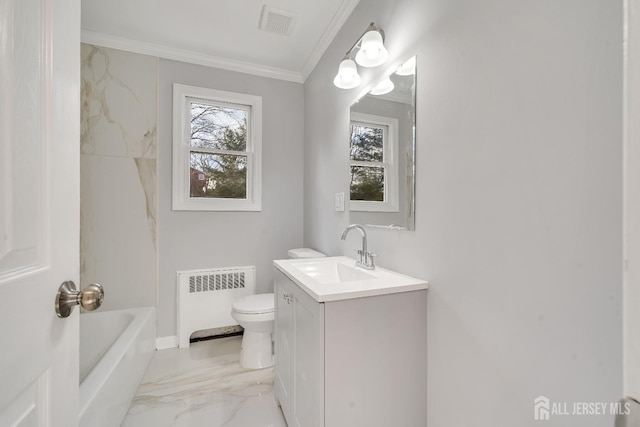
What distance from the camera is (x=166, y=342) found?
7.43 feet

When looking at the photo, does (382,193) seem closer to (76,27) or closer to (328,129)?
(328,129)

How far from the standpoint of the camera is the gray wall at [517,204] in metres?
0.63

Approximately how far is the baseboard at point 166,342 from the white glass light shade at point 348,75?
95.4 inches

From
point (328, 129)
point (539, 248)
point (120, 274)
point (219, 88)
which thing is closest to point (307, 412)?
point (539, 248)

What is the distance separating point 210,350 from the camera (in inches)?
87.9

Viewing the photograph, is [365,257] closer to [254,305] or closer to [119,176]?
[254,305]

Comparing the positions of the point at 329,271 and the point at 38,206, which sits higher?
the point at 38,206

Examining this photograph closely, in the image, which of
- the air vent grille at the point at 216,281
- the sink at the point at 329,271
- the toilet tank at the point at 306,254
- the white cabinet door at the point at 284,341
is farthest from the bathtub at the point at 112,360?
the toilet tank at the point at 306,254

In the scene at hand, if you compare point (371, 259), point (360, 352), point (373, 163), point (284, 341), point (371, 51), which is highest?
point (371, 51)

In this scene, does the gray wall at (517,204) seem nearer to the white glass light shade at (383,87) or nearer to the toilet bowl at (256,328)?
the white glass light shade at (383,87)

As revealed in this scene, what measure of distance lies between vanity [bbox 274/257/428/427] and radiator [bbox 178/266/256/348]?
137cm

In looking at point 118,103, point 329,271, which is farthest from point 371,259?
point 118,103

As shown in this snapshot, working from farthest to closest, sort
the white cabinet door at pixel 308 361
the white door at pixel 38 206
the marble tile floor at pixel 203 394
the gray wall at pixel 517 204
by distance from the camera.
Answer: the marble tile floor at pixel 203 394 < the white cabinet door at pixel 308 361 < the gray wall at pixel 517 204 < the white door at pixel 38 206

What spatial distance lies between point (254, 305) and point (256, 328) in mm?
163
